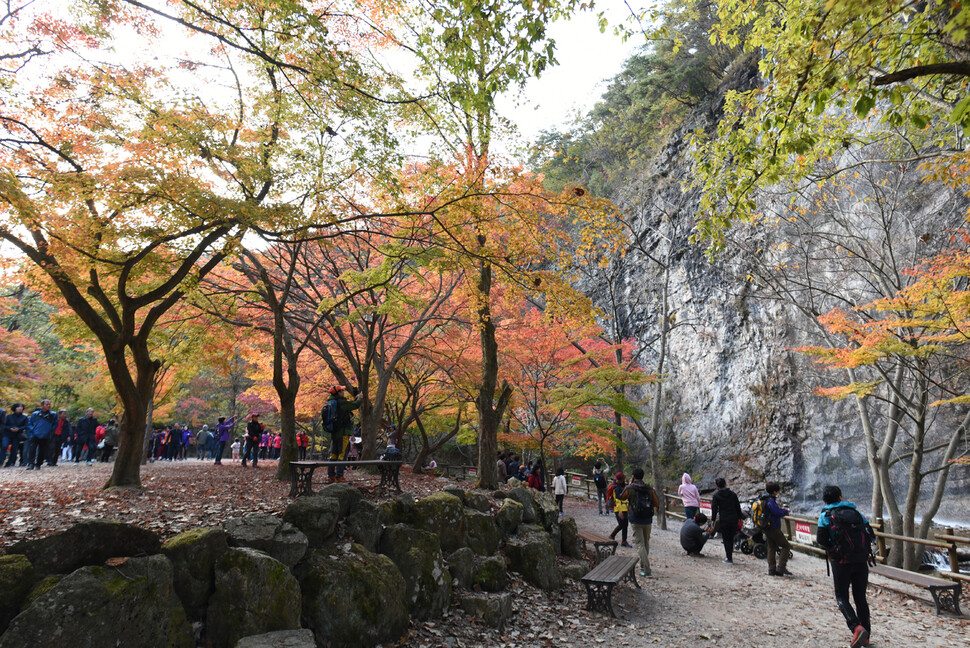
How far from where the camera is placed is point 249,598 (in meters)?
4.19

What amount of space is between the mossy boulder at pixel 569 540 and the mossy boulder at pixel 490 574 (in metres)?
2.97

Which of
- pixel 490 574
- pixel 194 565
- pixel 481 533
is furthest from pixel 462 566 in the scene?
pixel 194 565

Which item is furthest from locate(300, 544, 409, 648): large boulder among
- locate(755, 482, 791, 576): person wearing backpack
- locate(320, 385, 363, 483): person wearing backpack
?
locate(755, 482, 791, 576): person wearing backpack

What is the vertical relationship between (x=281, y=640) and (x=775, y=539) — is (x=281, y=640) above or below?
above

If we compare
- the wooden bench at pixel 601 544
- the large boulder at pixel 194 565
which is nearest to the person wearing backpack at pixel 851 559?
the wooden bench at pixel 601 544

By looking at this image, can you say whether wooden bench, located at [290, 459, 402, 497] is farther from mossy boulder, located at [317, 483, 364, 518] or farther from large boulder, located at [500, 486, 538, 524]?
large boulder, located at [500, 486, 538, 524]

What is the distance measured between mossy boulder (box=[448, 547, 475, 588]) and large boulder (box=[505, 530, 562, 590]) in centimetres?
122

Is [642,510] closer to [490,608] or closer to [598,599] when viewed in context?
[598,599]

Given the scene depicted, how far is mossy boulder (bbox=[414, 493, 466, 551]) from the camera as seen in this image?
691 cm

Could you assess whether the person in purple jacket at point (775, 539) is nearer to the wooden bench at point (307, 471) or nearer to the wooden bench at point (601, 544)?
the wooden bench at point (601, 544)

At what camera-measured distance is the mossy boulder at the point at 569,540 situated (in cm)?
984

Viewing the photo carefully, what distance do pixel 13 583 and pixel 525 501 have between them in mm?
7571

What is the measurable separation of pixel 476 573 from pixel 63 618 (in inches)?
198

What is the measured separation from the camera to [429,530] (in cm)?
688
